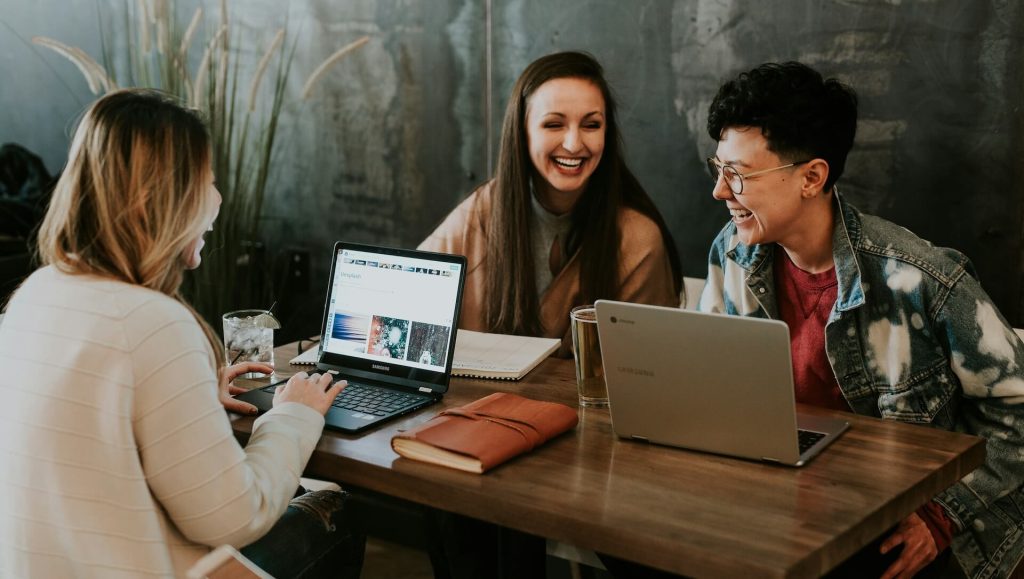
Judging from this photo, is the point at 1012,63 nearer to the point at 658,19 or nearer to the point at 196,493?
the point at 658,19

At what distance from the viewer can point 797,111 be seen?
6.54 ft

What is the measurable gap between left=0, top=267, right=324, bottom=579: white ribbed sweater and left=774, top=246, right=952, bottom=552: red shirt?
107 centimetres

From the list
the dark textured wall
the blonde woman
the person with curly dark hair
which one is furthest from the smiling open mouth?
the blonde woman

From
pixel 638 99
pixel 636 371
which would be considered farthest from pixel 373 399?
pixel 638 99

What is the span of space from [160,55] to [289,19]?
0.51 metres

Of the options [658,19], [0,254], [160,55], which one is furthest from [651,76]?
[0,254]

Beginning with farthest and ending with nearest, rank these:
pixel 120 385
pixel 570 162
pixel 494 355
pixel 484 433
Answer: pixel 570 162 → pixel 494 355 → pixel 484 433 → pixel 120 385

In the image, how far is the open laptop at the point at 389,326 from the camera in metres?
1.91

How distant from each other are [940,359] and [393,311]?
957 mm

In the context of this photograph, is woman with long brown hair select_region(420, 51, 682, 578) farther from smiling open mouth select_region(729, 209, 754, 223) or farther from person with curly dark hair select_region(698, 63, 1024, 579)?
smiling open mouth select_region(729, 209, 754, 223)

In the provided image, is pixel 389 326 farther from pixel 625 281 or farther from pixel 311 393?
pixel 625 281

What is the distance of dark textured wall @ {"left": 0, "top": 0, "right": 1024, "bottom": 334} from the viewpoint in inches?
99.2

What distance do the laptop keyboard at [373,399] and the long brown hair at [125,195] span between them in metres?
0.47

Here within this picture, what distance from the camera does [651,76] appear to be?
9.71ft
